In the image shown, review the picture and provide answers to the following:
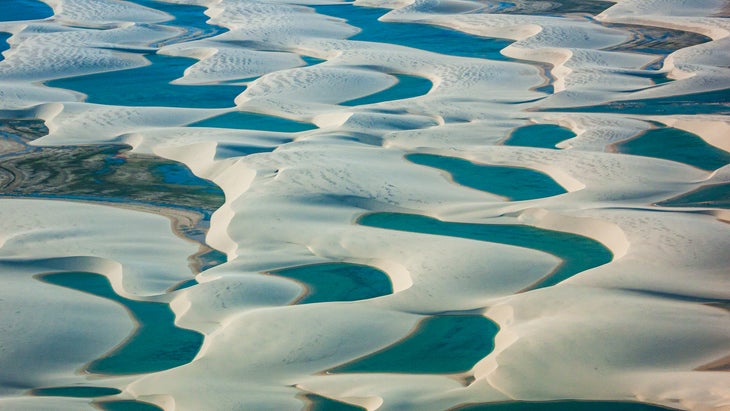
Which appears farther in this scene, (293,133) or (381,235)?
(293,133)

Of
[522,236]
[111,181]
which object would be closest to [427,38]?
[111,181]

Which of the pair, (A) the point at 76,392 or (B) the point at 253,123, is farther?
(B) the point at 253,123

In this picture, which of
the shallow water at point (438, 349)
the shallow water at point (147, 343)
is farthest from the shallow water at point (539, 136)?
the shallow water at point (147, 343)

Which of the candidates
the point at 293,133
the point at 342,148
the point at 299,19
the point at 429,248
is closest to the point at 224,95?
the point at 293,133

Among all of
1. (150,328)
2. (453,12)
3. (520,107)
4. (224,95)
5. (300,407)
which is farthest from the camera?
(453,12)

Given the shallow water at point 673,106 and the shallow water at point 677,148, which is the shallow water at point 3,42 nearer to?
the shallow water at point 673,106

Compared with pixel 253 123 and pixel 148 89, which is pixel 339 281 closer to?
pixel 253 123

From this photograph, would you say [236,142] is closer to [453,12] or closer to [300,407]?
[300,407]
